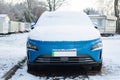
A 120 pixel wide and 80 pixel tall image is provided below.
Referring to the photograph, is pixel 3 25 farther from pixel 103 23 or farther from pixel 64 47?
pixel 64 47

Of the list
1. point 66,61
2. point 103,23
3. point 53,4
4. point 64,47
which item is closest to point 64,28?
point 64,47

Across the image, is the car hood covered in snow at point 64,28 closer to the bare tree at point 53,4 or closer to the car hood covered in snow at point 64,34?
the car hood covered in snow at point 64,34

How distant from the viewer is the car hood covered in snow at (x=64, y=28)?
28.8 feet

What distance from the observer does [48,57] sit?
8.57 m

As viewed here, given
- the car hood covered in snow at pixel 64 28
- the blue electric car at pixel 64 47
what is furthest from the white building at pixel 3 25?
the blue electric car at pixel 64 47

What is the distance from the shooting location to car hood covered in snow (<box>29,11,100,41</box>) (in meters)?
8.78

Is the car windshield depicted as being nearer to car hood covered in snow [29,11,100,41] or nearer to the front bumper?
car hood covered in snow [29,11,100,41]

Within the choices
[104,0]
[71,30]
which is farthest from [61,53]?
[104,0]

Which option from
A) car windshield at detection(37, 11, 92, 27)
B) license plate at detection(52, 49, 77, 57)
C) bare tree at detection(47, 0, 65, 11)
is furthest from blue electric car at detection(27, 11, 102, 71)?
bare tree at detection(47, 0, 65, 11)

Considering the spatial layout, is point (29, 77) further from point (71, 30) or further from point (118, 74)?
point (118, 74)

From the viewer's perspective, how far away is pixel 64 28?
9.41m

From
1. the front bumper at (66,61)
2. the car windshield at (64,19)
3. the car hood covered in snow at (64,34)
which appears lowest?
the front bumper at (66,61)

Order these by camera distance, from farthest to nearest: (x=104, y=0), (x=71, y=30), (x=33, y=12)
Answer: (x=33, y=12), (x=104, y=0), (x=71, y=30)

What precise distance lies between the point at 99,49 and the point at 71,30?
0.90 meters
